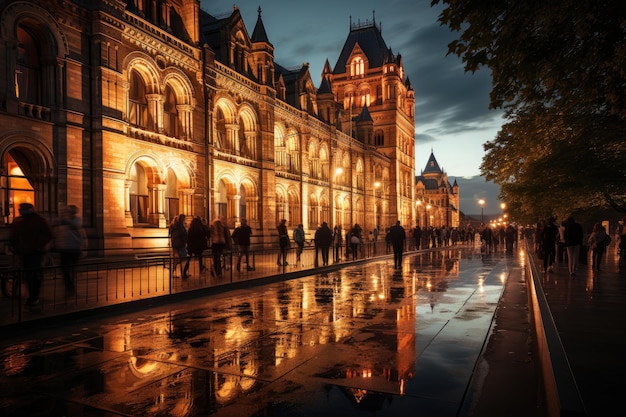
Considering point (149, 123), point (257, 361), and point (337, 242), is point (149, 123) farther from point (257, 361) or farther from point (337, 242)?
point (257, 361)

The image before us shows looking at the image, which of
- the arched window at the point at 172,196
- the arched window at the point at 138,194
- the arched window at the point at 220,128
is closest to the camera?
the arched window at the point at 138,194

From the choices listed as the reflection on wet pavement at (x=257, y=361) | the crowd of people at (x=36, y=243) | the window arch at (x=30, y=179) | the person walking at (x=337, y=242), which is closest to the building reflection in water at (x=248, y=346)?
the reflection on wet pavement at (x=257, y=361)

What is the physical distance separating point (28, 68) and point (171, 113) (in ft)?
26.1

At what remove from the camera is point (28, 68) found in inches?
715

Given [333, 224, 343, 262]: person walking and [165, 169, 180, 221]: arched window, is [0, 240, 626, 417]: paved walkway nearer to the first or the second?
[333, 224, 343, 262]: person walking

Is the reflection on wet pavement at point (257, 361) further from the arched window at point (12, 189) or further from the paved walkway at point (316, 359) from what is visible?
the arched window at point (12, 189)

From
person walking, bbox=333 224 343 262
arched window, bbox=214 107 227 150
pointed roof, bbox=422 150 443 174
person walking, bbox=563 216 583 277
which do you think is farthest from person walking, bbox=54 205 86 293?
pointed roof, bbox=422 150 443 174

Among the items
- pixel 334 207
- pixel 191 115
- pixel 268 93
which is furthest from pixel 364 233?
pixel 191 115

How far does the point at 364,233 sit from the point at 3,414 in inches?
1957

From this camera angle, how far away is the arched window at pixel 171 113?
2506cm

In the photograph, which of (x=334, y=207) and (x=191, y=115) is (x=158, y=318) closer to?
(x=191, y=115)

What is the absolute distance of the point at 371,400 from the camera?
421cm

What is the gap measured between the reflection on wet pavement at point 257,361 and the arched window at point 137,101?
51.6 feet

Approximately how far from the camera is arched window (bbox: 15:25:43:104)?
17.9 metres
